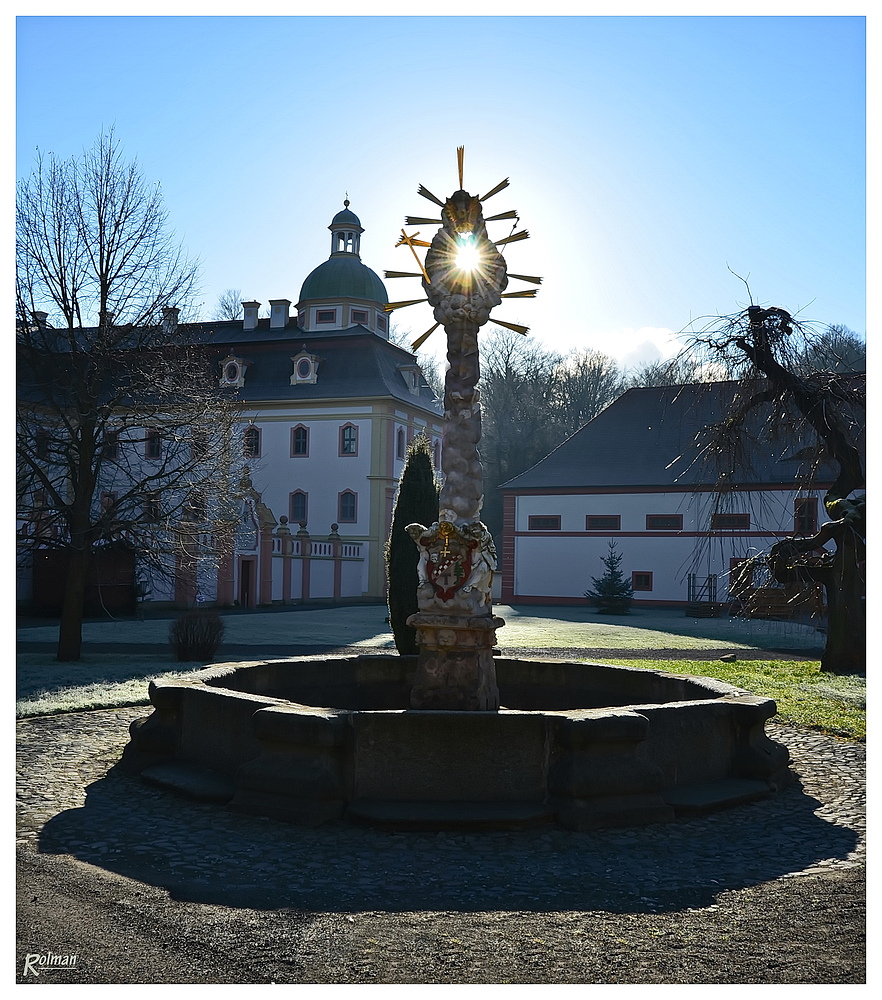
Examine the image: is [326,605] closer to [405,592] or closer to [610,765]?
[405,592]

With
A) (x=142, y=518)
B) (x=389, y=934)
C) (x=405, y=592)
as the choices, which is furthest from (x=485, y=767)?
(x=142, y=518)

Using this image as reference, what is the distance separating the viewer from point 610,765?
644 centimetres

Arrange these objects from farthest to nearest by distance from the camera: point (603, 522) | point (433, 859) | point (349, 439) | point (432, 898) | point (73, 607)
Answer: point (349, 439)
point (603, 522)
point (73, 607)
point (433, 859)
point (432, 898)

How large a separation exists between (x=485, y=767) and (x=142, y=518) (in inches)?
500

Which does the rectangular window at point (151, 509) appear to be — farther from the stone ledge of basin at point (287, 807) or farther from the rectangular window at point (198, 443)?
the stone ledge of basin at point (287, 807)

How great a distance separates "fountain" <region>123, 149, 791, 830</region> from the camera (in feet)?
20.8

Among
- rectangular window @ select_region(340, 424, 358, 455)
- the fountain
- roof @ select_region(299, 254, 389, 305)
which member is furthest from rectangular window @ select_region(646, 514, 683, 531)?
the fountain

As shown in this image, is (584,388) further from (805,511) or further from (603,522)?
(805,511)

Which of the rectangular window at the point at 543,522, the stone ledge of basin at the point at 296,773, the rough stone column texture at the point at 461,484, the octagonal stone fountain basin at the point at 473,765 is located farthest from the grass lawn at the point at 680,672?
the rectangular window at the point at 543,522

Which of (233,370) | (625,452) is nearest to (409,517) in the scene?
(625,452)

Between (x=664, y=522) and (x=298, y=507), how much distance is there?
16.8 metres

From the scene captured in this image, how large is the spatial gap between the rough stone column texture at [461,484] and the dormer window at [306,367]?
36967mm

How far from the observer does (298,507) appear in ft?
148
